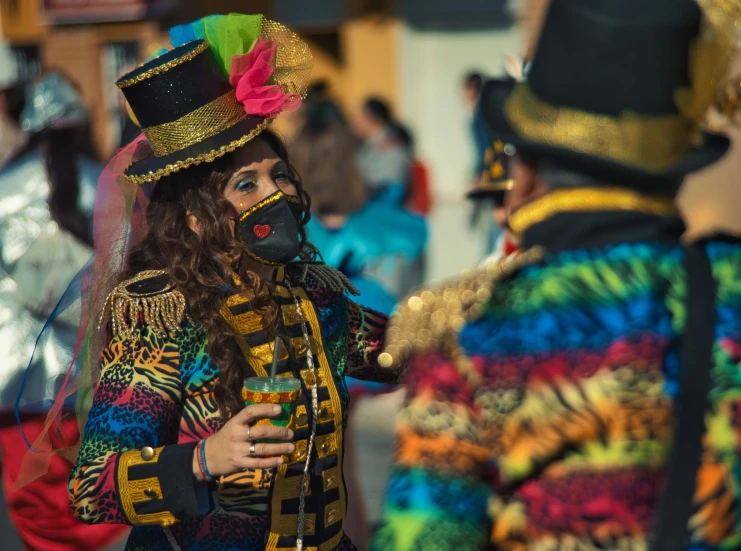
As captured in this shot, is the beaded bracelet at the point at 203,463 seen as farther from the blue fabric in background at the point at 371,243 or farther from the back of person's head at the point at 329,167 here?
the back of person's head at the point at 329,167

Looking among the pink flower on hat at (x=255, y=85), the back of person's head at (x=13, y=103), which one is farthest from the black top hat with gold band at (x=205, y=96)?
the back of person's head at (x=13, y=103)

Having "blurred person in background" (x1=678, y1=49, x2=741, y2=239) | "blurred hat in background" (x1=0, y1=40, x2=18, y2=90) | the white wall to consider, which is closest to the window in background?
"blurred hat in background" (x1=0, y1=40, x2=18, y2=90)

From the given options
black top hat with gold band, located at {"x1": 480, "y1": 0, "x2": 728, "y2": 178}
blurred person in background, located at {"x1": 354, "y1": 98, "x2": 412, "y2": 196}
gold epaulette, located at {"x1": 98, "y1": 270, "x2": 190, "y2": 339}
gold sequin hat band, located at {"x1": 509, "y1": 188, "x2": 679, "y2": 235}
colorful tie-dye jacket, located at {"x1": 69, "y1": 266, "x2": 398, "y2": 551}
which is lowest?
blurred person in background, located at {"x1": 354, "y1": 98, "x2": 412, "y2": 196}

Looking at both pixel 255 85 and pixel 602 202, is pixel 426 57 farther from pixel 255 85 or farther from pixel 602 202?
pixel 602 202

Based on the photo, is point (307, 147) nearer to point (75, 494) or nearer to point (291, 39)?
point (291, 39)

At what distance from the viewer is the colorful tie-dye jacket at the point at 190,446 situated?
2.16 metres

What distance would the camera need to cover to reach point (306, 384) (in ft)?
7.84

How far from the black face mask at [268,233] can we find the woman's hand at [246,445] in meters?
0.43

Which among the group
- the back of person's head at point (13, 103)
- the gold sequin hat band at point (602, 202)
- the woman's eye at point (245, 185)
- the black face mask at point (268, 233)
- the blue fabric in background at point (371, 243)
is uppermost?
the gold sequin hat band at point (602, 202)

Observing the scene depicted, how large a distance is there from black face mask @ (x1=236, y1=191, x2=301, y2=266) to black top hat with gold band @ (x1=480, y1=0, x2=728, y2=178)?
0.89 m

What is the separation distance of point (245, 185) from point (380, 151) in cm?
Answer: 671

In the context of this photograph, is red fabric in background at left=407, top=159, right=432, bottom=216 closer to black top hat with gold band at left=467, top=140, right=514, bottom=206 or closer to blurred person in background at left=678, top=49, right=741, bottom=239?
blurred person in background at left=678, top=49, right=741, bottom=239

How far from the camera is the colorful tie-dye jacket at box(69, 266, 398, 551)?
2156mm

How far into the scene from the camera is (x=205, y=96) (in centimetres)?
240
